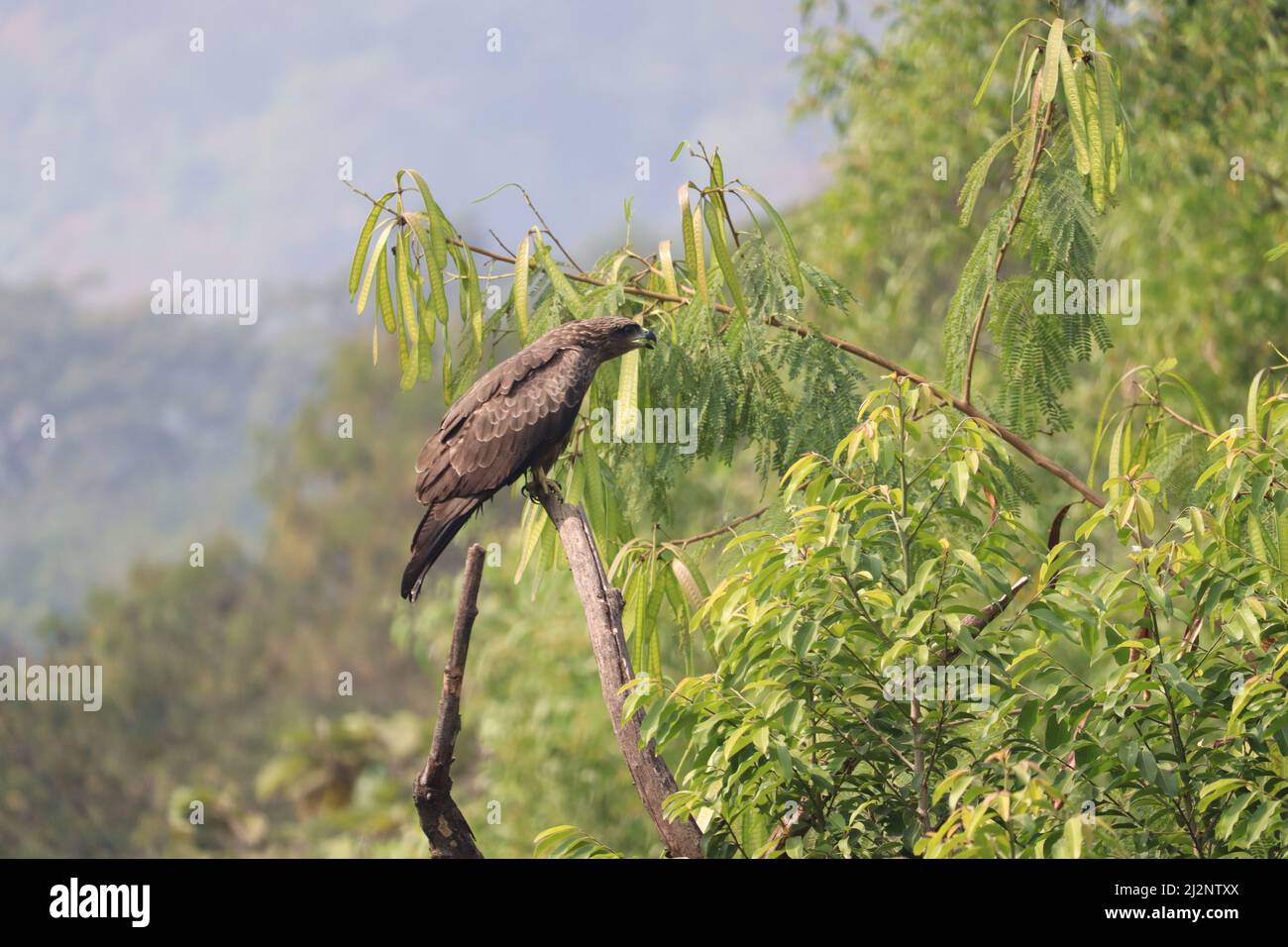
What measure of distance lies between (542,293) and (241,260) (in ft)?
349

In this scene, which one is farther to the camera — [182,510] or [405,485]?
[182,510]

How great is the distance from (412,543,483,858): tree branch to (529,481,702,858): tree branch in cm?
45

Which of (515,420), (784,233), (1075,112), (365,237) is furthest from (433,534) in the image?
(1075,112)

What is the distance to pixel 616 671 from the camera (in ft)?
17.4

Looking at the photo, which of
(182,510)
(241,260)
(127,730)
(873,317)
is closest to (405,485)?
(127,730)

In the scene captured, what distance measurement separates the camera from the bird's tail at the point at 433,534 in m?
6.09

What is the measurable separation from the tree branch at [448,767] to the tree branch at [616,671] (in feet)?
1.47

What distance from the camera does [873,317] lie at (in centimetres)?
1512

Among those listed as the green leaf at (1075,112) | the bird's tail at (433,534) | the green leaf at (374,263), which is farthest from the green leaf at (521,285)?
the green leaf at (1075,112)

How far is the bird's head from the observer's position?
21.0 ft

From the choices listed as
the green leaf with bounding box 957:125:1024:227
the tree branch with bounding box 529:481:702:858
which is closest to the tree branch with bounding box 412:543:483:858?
the tree branch with bounding box 529:481:702:858

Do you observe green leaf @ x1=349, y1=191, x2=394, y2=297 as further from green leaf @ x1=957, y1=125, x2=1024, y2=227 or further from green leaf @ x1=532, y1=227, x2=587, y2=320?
green leaf @ x1=957, y1=125, x2=1024, y2=227

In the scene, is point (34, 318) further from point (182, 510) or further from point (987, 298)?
point (987, 298)

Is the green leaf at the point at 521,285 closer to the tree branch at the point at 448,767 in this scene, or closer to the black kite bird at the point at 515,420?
the black kite bird at the point at 515,420
